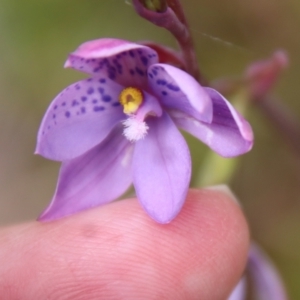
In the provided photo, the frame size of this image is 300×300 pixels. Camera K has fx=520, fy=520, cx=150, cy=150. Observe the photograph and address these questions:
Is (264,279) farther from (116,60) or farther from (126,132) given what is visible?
(116,60)

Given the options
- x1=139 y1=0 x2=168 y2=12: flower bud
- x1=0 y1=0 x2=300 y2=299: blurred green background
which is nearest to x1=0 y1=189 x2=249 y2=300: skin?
x1=139 y1=0 x2=168 y2=12: flower bud

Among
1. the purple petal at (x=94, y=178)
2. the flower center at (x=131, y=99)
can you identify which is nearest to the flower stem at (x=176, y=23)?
the flower center at (x=131, y=99)

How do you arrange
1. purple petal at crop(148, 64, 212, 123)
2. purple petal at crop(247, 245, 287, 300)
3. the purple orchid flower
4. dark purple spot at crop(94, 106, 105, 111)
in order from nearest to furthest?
purple petal at crop(148, 64, 212, 123) < the purple orchid flower < dark purple spot at crop(94, 106, 105, 111) < purple petal at crop(247, 245, 287, 300)

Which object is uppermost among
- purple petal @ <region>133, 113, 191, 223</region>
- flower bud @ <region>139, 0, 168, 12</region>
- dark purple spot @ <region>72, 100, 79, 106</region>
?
flower bud @ <region>139, 0, 168, 12</region>

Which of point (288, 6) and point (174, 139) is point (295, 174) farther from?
point (174, 139)

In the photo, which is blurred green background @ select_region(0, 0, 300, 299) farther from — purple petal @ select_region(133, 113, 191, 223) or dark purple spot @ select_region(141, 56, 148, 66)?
dark purple spot @ select_region(141, 56, 148, 66)

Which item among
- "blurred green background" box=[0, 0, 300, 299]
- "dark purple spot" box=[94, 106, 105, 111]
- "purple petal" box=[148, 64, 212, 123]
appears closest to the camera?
"purple petal" box=[148, 64, 212, 123]

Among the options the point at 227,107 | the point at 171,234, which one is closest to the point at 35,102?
the point at 171,234

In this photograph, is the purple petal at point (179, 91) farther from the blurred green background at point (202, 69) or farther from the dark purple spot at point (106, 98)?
the blurred green background at point (202, 69)
